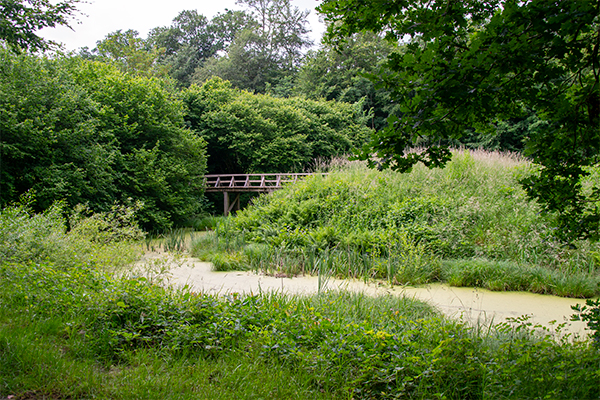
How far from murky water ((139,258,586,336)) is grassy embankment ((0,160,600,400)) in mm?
687

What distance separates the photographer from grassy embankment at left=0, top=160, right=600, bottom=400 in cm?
229

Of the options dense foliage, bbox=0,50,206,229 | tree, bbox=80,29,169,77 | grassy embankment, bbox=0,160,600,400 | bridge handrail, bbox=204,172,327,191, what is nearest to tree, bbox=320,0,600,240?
grassy embankment, bbox=0,160,600,400

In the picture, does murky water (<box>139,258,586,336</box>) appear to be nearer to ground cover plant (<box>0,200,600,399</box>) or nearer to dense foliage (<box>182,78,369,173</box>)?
ground cover plant (<box>0,200,600,399</box>)

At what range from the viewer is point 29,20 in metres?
7.91

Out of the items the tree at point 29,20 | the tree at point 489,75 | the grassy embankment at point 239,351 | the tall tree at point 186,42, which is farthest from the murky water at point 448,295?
the tall tree at point 186,42

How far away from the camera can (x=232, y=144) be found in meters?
18.3

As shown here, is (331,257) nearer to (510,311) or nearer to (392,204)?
(392,204)

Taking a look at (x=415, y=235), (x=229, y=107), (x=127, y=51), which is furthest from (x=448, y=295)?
(x=127, y=51)

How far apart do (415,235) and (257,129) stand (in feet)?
44.8

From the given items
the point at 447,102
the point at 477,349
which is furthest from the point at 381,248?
the point at 447,102

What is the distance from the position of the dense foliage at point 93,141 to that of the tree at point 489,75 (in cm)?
667

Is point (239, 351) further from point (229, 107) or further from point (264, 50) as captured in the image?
point (264, 50)

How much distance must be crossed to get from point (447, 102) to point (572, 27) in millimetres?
559

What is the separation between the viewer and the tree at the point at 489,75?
1.62m
